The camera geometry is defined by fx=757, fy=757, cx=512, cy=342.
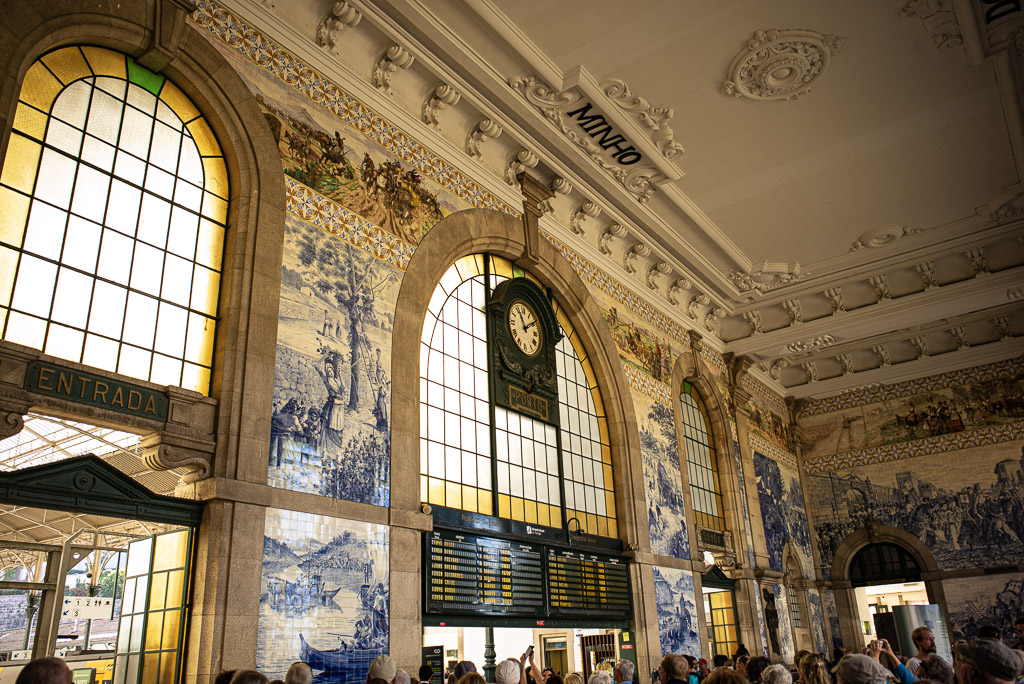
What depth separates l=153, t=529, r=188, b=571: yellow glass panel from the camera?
6.60 metres

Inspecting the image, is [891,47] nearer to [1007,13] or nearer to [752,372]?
[1007,13]

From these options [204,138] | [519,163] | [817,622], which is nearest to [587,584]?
[519,163]

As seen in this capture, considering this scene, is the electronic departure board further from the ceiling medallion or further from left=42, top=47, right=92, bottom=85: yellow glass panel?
the ceiling medallion

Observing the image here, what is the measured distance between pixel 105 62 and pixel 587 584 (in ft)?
29.6

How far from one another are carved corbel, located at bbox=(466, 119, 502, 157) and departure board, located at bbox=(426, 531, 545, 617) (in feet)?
18.7

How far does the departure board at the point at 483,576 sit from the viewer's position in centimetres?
862

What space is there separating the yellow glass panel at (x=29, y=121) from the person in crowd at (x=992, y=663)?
24.5 feet

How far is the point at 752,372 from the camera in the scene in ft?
67.6

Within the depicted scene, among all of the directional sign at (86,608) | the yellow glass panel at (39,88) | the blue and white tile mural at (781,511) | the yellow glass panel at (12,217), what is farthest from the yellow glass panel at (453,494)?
the blue and white tile mural at (781,511)

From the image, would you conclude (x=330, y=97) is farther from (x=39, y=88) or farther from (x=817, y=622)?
(x=817, y=622)

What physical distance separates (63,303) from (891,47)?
11571mm

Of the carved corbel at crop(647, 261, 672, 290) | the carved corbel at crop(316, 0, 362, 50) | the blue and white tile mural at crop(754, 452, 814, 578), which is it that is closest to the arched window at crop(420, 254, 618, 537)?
the carved corbel at crop(316, 0, 362, 50)

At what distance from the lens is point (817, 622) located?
2031 centimetres

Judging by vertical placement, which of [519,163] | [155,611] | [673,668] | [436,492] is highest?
[519,163]
